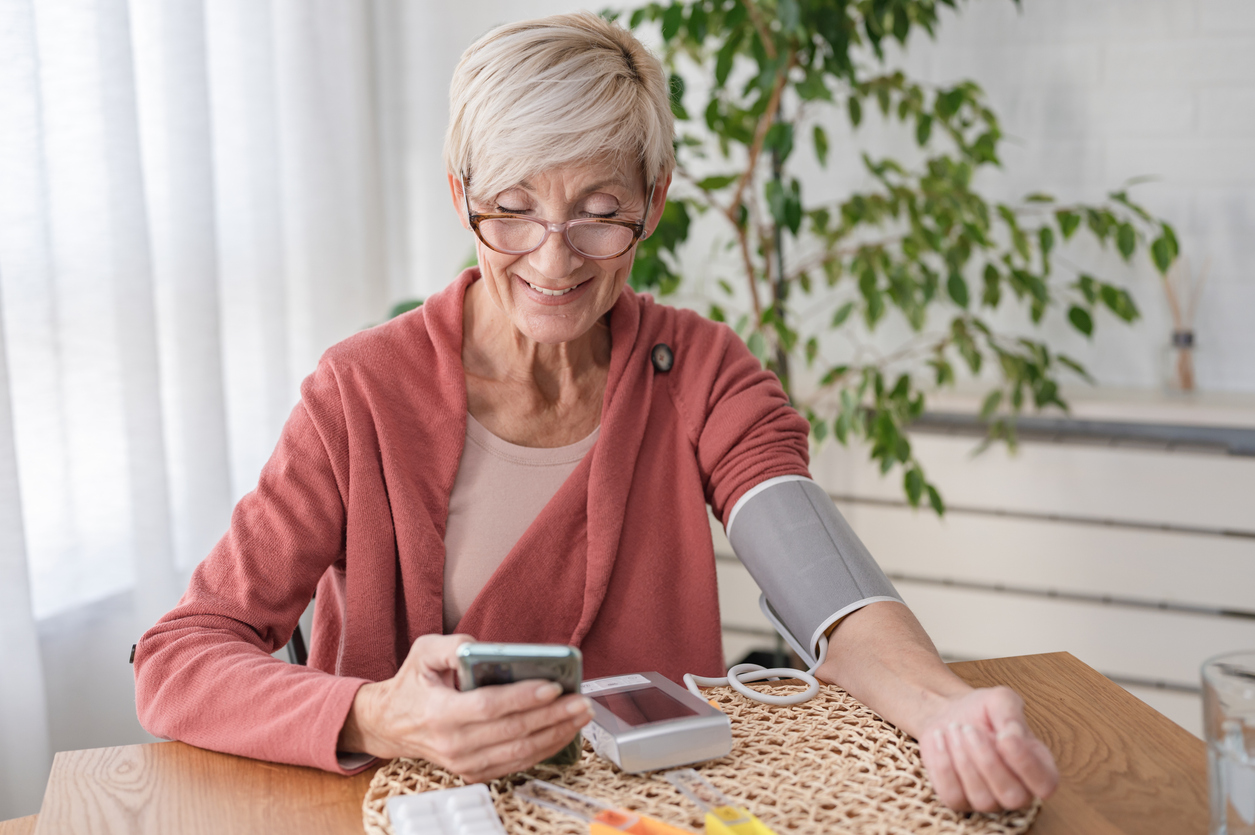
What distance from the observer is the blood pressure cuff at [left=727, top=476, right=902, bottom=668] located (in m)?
1.09

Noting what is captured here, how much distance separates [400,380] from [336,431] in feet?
0.36

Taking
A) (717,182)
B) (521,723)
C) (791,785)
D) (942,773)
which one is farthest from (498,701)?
(717,182)

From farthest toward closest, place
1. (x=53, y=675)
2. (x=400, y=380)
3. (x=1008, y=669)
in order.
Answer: (x=53, y=675)
(x=400, y=380)
(x=1008, y=669)

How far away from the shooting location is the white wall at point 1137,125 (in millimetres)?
2258

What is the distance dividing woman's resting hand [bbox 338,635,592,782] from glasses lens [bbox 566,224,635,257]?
50 centimetres

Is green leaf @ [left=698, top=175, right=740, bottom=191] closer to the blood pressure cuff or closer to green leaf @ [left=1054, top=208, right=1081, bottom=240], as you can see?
green leaf @ [left=1054, top=208, right=1081, bottom=240]

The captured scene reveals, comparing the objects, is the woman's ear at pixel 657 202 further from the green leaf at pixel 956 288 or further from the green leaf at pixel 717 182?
the green leaf at pixel 956 288

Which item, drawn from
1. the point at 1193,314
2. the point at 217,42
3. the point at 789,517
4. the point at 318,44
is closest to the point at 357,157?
the point at 318,44

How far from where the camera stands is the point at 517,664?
803 millimetres

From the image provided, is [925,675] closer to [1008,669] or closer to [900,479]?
[1008,669]

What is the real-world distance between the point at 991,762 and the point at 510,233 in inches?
28.6

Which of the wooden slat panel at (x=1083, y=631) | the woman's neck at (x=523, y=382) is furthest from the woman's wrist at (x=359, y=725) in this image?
the wooden slat panel at (x=1083, y=631)

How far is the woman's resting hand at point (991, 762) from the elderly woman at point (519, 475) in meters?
0.03

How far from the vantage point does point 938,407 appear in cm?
237
